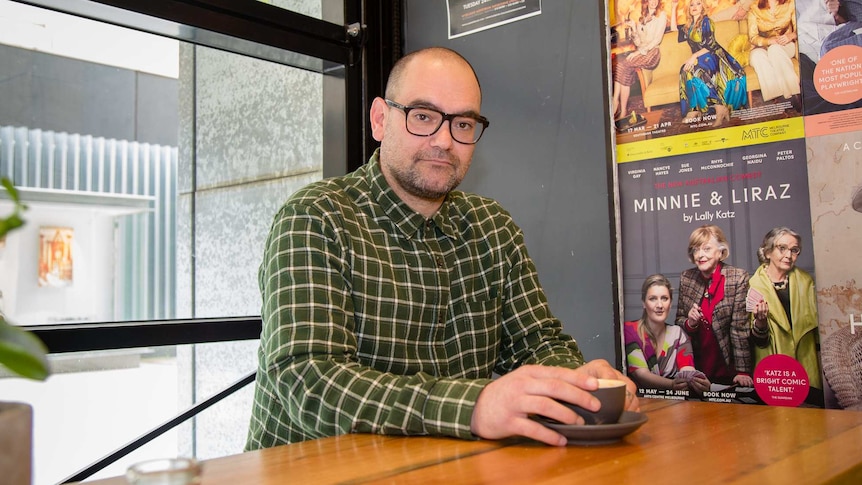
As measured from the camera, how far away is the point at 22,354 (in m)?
0.47

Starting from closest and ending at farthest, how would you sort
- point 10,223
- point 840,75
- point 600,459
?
point 10,223 → point 600,459 → point 840,75

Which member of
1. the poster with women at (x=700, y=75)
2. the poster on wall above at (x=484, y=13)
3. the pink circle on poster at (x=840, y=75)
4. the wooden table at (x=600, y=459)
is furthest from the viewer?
the poster on wall above at (x=484, y=13)

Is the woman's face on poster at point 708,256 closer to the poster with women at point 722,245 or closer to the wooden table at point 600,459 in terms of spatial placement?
the poster with women at point 722,245

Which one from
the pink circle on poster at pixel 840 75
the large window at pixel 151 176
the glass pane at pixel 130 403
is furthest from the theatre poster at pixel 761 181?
the glass pane at pixel 130 403

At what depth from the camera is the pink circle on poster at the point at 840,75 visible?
1.60 meters

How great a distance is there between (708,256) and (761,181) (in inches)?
8.5

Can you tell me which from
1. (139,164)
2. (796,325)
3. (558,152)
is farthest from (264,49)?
(796,325)

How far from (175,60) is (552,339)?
1.49 m

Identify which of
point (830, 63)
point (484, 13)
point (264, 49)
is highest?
point (484, 13)

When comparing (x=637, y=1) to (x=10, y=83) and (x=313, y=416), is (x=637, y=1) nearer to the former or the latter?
(x=313, y=416)

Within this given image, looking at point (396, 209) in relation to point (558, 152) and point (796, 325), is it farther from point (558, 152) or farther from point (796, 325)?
point (796, 325)

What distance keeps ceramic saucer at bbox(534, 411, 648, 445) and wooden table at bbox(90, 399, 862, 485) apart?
0.05 ft

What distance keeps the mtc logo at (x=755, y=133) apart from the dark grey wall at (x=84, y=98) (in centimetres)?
171

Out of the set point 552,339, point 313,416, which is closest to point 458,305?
point 552,339
